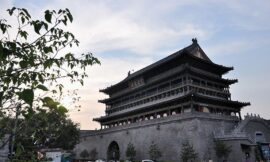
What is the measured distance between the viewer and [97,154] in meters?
50.3

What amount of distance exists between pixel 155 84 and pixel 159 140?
8600mm

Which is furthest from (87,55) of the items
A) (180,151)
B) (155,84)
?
(155,84)

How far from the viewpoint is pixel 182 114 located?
115 feet

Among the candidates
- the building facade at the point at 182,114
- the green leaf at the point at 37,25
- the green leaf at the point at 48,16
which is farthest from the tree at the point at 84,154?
the green leaf at the point at 48,16

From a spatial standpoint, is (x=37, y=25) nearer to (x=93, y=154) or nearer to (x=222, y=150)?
(x=222, y=150)

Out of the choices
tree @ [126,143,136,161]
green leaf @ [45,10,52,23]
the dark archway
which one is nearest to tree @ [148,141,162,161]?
tree @ [126,143,136,161]

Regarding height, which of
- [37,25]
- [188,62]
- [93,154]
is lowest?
[93,154]

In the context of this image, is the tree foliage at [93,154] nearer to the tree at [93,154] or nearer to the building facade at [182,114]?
the tree at [93,154]

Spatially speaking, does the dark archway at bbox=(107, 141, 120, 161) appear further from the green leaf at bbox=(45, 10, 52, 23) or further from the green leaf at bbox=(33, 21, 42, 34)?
the green leaf at bbox=(45, 10, 52, 23)

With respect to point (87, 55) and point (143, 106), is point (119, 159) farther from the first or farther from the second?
point (87, 55)

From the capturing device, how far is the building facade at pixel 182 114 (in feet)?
110

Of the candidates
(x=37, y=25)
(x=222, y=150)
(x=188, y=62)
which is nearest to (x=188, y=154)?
(x=222, y=150)

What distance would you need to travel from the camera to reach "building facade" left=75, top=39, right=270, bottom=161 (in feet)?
110

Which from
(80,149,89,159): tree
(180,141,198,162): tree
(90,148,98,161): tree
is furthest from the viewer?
(80,149,89,159): tree
